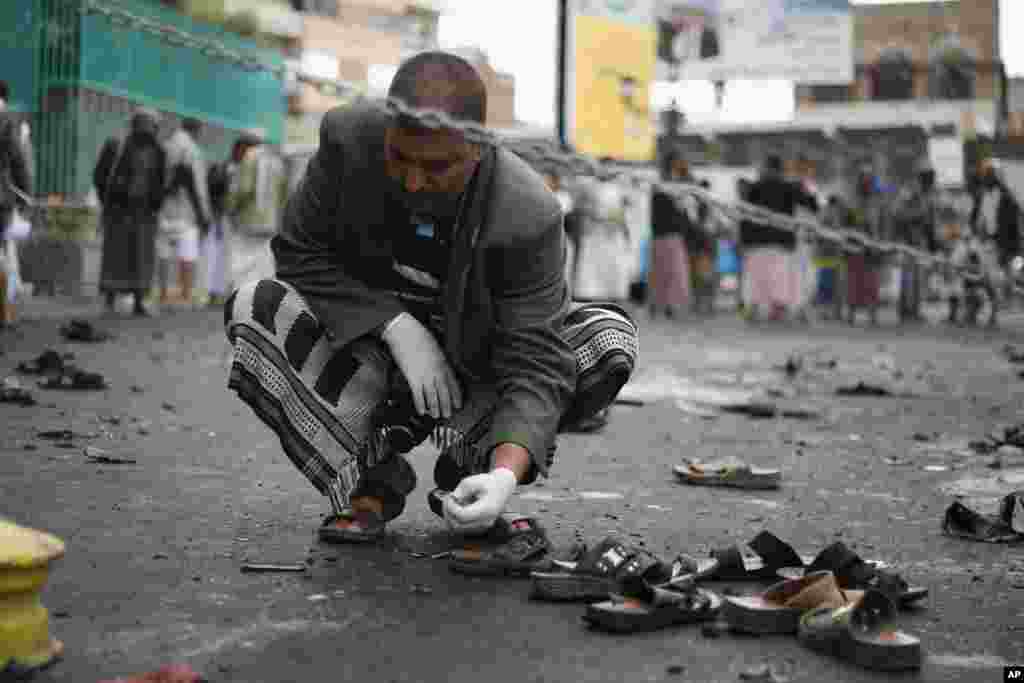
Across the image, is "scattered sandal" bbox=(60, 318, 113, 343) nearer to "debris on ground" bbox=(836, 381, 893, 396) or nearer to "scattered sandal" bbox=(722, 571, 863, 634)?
"debris on ground" bbox=(836, 381, 893, 396)

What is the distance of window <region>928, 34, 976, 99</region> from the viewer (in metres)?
31.9

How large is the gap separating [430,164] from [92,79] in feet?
44.6

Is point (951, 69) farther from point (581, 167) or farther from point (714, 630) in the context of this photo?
point (714, 630)

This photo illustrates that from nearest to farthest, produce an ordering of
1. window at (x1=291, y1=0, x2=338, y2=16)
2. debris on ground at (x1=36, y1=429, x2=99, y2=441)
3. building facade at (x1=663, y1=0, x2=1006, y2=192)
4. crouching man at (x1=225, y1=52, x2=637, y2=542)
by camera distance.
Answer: crouching man at (x1=225, y1=52, x2=637, y2=542)
debris on ground at (x1=36, y1=429, x2=99, y2=441)
building facade at (x1=663, y1=0, x2=1006, y2=192)
window at (x1=291, y1=0, x2=338, y2=16)

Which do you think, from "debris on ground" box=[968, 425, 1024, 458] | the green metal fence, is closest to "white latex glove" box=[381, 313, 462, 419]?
"debris on ground" box=[968, 425, 1024, 458]

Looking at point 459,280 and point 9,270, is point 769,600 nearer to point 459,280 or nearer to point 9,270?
point 459,280

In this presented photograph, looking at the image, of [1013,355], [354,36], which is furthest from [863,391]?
[354,36]

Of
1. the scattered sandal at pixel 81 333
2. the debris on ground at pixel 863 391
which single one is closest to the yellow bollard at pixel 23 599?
the debris on ground at pixel 863 391

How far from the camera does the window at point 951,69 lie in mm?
31922

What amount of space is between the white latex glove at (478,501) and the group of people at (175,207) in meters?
10.5

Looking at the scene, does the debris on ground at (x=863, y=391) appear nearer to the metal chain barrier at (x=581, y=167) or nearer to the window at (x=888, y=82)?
the metal chain barrier at (x=581, y=167)

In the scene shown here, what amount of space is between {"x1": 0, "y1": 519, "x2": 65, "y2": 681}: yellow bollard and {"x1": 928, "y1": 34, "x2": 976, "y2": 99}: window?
2539 centimetres

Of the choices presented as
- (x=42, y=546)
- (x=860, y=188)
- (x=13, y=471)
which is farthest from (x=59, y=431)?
(x=860, y=188)

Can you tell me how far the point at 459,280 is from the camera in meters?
3.18
